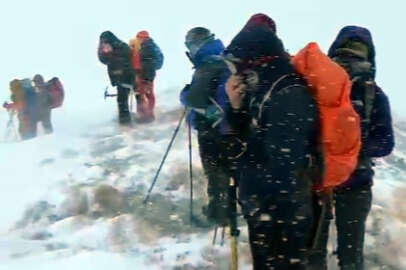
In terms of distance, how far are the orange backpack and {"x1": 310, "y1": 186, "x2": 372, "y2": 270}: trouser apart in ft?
4.38

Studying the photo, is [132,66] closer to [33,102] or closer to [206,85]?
[33,102]

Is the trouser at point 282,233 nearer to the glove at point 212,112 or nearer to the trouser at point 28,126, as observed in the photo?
the glove at point 212,112

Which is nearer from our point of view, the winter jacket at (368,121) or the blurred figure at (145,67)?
the winter jacket at (368,121)

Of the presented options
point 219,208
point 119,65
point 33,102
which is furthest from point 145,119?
point 219,208

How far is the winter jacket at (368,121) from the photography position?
510 cm

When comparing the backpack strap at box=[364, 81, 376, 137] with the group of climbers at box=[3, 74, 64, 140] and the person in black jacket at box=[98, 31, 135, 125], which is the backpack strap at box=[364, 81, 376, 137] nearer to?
the person in black jacket at box=[98, 31, 135, 125]

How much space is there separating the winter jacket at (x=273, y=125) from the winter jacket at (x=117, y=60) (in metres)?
8.61

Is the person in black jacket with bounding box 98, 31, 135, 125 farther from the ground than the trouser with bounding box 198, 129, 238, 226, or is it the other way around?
the person in black jacket with bounding box 98, 31, 135, 125

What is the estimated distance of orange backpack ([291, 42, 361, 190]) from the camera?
151 inches

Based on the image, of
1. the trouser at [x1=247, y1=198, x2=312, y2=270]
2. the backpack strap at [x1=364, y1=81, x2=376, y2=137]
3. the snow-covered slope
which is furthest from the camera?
the snow-covered slope

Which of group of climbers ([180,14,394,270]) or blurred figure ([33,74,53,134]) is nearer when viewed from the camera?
group of climbers ([180,14,394,270])

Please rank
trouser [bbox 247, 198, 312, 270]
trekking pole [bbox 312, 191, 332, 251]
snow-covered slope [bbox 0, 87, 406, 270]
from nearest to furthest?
trouser [bbox 247, 198, 312, 270] → trekking pole [bbox 312, 191, 332, 251] → snow-covered slope [bbox 0, 87, 406, 270]

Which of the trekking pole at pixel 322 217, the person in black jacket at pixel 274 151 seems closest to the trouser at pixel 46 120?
the trekking pole at pixel 322 217

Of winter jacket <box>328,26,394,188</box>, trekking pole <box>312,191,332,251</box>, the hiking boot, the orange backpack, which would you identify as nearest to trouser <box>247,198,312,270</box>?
trekking pole <box>312,191,332,251</box>
